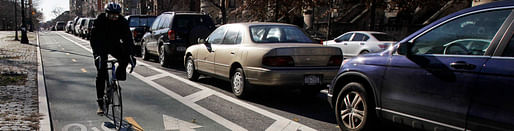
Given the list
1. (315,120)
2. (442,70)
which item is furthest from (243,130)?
(442,70)

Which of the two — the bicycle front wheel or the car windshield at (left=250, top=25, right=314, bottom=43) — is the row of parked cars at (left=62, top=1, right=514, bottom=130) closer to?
the car windshield at (left=250, top=25, right=314, bottom=43)

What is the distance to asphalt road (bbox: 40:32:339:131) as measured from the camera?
228 inches

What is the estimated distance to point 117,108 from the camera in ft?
17.5

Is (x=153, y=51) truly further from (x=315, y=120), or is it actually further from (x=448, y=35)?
(x=448, y=35)

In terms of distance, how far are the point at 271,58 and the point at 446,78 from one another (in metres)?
3.43

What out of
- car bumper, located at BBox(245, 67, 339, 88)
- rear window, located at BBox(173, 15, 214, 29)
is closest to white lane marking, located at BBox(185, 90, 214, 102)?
car bumper, located at BBox(245, 67, 339, 88)

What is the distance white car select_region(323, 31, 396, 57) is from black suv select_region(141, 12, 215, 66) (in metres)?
6.01

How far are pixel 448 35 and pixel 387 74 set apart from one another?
746mm

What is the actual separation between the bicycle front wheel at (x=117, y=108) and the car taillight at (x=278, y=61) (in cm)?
255

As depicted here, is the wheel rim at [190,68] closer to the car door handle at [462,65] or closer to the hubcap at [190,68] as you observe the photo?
the hubcap at [190,68]

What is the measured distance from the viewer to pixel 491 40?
371cm

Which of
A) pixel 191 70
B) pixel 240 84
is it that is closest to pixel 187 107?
pixel 240 84

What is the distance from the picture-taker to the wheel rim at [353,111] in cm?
504

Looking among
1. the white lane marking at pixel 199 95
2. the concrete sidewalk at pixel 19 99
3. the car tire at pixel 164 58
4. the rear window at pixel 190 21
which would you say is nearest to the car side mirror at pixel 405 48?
the white lane marking at pixel 199 95
